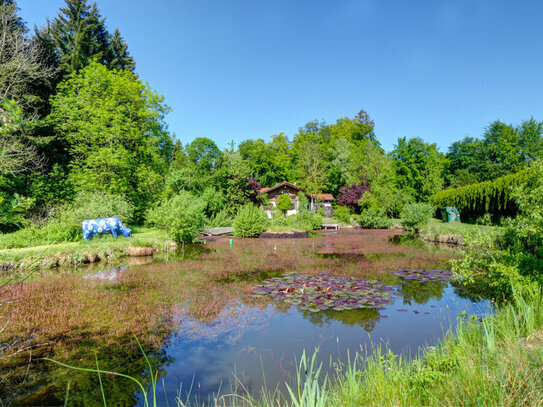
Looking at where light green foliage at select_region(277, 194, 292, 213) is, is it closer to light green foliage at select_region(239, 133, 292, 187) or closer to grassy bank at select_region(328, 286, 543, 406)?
light green foliage at select_region(239, 133, 292, 187)

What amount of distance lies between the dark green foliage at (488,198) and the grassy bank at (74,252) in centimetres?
2095

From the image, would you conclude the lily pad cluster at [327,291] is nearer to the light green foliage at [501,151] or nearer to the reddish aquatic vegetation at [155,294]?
the reddish aquatic vegetation at [155,294]

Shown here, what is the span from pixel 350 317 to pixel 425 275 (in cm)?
537

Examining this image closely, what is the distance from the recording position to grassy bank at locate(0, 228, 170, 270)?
1102cm

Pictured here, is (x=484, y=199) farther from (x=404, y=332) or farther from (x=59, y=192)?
(x=59, y=192)

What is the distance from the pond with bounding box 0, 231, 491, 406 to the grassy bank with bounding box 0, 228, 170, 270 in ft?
5.33

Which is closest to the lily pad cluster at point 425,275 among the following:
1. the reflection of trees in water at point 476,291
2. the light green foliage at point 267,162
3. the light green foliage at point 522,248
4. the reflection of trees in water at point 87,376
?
the reflection of trees in water at point 476,291

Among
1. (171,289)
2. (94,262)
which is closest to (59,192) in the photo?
(94,262)

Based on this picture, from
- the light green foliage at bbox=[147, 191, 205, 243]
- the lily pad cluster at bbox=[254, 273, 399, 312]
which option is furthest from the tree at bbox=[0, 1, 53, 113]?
the lily pad cluster at bbox=[254, 273, 399, 312]

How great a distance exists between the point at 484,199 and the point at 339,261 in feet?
53.3

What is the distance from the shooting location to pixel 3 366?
4.54 m

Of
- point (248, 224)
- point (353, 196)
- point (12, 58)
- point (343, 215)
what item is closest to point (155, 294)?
point (248, 224)

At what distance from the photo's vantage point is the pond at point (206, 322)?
4.27m

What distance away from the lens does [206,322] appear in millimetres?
6449
